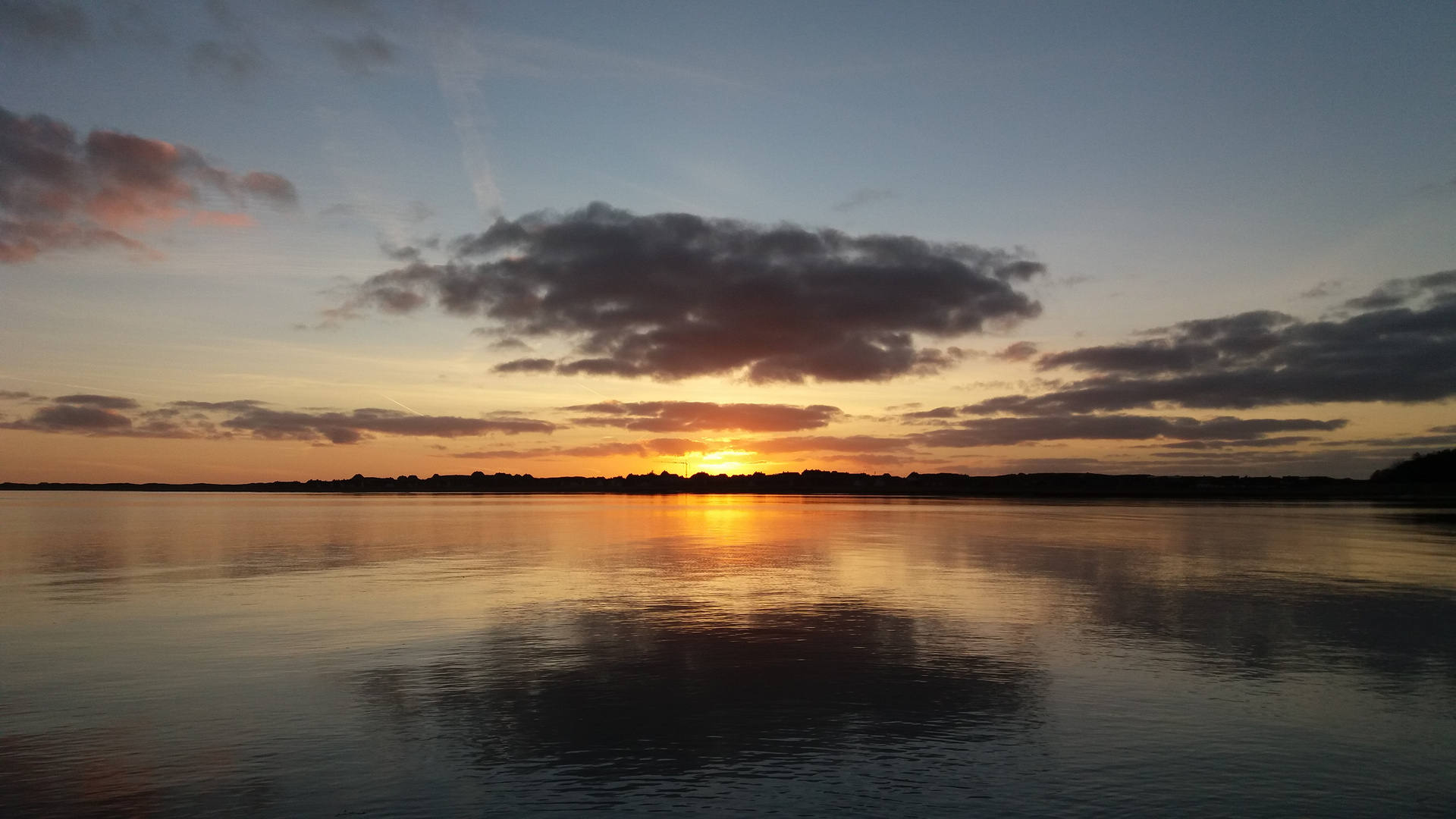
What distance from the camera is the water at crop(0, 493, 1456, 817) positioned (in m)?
11.4

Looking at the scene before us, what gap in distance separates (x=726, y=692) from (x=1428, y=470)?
213 metres

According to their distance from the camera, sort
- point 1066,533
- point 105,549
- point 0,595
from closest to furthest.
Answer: point 0,595, point 105,549, point 1066,533

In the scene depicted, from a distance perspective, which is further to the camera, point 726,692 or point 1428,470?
point 1428,470

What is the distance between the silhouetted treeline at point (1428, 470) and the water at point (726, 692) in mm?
171518

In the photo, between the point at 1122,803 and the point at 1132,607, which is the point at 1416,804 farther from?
the point at 1132,607

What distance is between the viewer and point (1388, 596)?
2930cm

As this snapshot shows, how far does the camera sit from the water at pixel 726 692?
11391 mm

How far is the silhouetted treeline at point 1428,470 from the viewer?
171m

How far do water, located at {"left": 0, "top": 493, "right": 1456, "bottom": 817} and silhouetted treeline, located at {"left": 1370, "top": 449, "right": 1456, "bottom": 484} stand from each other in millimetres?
171518

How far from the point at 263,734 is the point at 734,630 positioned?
11.3m

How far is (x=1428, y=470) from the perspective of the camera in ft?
585

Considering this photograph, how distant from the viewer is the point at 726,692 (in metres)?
16.4

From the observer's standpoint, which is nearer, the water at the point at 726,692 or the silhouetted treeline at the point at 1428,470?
the water at the point at 726,692

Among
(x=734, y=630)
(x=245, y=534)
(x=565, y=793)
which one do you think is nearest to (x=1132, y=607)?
(x=734, y=630)
